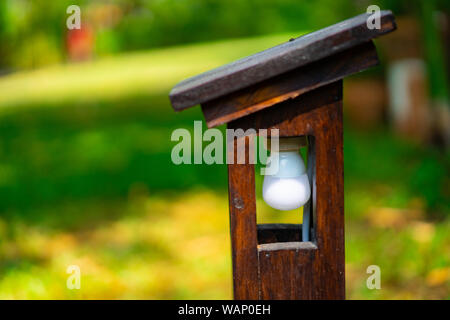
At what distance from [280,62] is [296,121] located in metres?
0.24

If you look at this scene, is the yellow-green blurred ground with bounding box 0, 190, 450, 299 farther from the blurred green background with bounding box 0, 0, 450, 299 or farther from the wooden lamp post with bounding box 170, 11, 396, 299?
the wooden lamp post with bounding box 170, 11, 396, 299

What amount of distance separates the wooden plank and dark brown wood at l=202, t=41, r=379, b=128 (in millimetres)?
111

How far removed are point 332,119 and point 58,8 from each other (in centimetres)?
1185

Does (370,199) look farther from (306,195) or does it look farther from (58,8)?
(58,8)

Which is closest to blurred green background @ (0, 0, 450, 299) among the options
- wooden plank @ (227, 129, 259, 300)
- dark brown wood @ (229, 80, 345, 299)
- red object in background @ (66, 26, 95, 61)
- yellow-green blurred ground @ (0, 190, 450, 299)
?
yellow-green blurred ground @ (0, 190, 450, 299)

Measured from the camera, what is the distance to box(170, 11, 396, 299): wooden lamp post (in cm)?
169

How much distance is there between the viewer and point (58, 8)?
40.3 ft

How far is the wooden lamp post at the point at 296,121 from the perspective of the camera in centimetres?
169

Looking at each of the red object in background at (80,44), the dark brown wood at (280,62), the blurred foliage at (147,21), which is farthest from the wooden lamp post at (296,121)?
the red object in background at (80,44)

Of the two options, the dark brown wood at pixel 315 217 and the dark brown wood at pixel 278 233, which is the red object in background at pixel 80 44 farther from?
the dark brown wood at pixel 315 217

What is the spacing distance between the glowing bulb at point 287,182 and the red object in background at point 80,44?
13.3 m

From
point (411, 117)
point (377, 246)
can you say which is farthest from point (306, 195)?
point (411, 117)

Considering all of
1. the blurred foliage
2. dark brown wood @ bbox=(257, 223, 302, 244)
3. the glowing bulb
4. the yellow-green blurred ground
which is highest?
the blurred foliage
